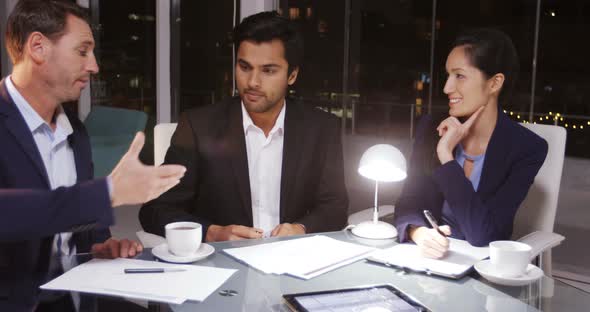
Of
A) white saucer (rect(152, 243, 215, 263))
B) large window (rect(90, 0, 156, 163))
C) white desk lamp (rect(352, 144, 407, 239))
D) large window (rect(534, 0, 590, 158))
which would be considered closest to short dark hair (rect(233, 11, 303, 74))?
white desk lamp (rect(352, 144, 407, 239))

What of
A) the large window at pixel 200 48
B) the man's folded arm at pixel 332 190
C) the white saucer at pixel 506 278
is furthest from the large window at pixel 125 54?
the white saucer at pixel 506 278

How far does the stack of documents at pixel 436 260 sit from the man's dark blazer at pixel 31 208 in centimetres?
73

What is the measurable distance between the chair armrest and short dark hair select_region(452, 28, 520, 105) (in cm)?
57

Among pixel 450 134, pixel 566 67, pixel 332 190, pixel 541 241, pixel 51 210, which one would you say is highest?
pixel 566 67

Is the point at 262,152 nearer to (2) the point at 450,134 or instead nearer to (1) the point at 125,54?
(2) the point at 450,134

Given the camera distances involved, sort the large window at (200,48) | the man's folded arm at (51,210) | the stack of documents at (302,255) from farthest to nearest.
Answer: the large window at (200,48)
the stack of documents at (302,255)
the man's folded arm at (51,210)

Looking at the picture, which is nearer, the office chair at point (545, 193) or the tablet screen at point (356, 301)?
the tablet screen at point (356, 301)

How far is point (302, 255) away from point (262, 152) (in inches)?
31.4

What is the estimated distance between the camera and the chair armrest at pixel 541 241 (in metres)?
1.90

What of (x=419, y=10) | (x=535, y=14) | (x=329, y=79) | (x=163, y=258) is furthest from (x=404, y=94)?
(x=163, y=258)

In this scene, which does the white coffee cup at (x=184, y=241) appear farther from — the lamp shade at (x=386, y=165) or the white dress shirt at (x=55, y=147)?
the lamp shade at (x=386, y=165)

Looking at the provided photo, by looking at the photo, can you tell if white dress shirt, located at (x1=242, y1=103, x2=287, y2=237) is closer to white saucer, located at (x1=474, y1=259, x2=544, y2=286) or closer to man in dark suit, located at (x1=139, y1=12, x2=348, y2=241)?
man in dark suit, located at (x1=139, y1=12, x2=348, y2=241)

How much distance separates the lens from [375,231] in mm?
1759

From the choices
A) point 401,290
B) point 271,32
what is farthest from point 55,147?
point 401,290
